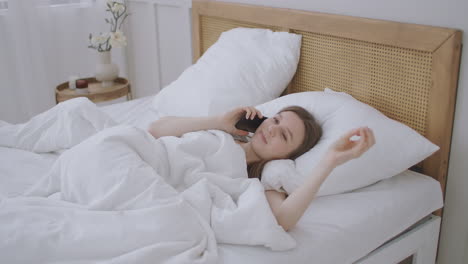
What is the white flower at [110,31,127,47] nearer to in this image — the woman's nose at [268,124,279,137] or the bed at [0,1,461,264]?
the bed at [0,1,461,264]

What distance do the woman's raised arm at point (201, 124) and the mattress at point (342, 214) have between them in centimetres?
40

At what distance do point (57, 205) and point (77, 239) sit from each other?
18cm

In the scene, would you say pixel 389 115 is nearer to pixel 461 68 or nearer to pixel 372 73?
pixel 372 73

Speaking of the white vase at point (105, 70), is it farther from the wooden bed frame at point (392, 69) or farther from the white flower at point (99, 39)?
the wooden bed frame at point (392, 69)

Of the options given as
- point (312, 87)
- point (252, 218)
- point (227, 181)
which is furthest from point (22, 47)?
point (252, 218)

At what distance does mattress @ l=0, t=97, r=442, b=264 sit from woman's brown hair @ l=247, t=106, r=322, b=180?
0.59ft

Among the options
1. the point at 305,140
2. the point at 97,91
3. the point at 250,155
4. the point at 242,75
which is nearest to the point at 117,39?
the point at 97,91

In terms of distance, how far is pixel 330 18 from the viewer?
5.87 feet

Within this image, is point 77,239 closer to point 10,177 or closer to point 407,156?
point 10,177

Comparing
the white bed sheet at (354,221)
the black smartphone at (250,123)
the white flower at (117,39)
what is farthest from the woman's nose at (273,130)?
the white flower at (117,39)

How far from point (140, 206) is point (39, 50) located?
79.2 inches

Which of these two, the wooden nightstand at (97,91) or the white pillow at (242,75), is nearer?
the white pillow at (242,75)

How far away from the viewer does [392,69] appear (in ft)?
5.40

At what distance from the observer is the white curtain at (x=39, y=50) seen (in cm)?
274
